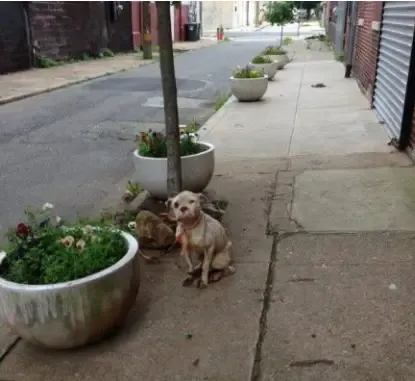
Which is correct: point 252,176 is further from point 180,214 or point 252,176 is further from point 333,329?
point 333,329

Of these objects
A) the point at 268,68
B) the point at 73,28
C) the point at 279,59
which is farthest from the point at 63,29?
the point at 268,68

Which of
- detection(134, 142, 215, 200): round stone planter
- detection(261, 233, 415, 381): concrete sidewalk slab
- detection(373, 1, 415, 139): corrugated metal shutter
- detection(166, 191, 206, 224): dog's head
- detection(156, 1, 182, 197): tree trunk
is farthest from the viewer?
detection(373, 1, 415, 139): corrugated metal shutter

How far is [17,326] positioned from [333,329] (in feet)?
5.65

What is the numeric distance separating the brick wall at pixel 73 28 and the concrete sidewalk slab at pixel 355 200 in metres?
15.6

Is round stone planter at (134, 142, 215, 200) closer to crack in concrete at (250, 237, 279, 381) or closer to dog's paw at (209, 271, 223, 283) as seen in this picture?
crack in concrete at (250, 237, 279, 381)

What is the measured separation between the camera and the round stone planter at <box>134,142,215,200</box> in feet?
15.3

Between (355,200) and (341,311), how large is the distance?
193cm

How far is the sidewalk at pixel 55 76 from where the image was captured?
13.4 m

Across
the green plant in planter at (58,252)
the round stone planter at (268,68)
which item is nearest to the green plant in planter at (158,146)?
the green plant in planter at (58,252)

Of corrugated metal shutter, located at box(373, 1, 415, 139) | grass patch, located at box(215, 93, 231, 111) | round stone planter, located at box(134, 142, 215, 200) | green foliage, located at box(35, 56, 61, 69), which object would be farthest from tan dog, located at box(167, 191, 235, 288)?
green foliage, located at box(35, 56, 61, 69)

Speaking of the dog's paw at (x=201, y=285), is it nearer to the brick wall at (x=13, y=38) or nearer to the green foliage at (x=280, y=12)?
the brick wall at (x=13, y=38)

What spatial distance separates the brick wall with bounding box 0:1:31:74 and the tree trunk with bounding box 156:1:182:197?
14.1 metres

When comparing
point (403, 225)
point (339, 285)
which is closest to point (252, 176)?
point (403, 225)

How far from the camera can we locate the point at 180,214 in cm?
333
